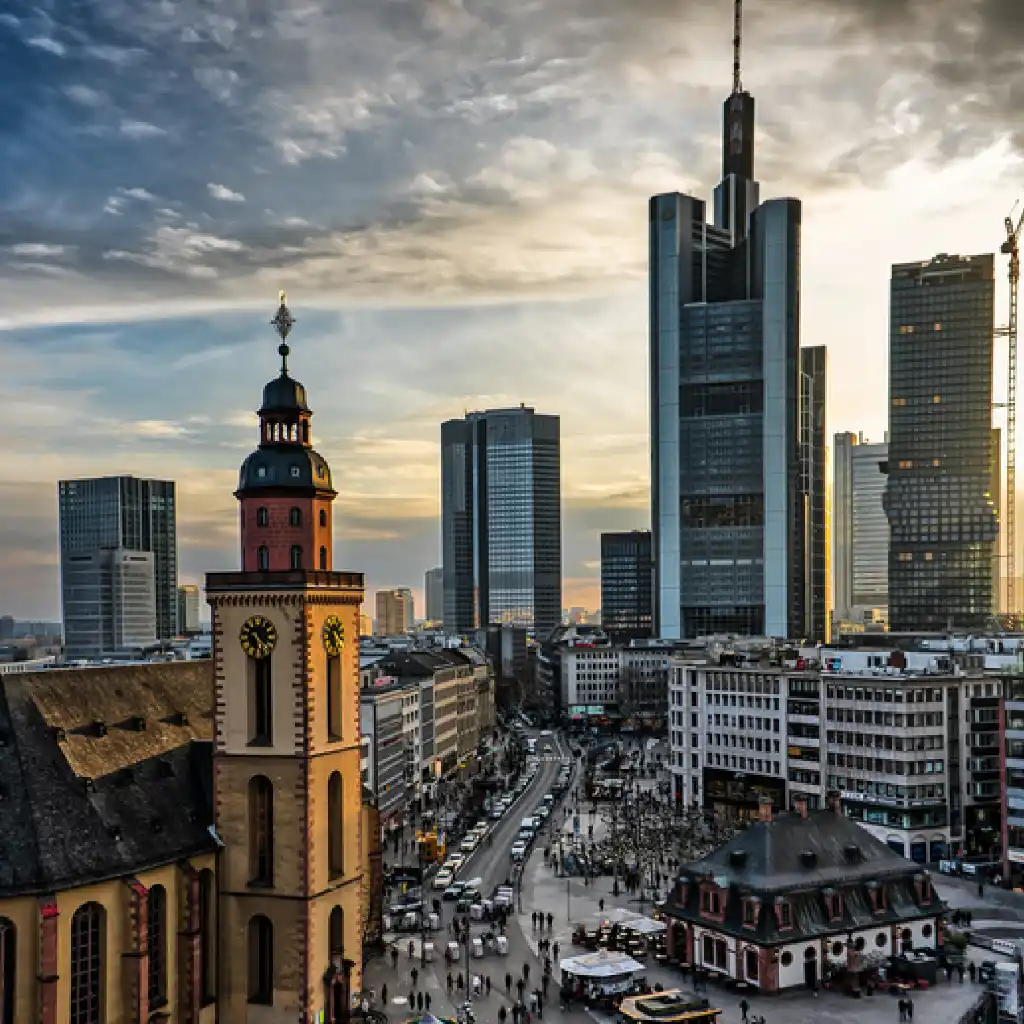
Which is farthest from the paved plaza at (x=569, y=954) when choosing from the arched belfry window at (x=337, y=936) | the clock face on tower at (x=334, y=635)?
the clock face on tower at (x=334, y=635)

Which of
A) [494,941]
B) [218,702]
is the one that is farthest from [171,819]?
[494,941]

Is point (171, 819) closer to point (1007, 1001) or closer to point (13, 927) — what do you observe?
point (13, 927)

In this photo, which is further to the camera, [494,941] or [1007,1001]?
[494,941]

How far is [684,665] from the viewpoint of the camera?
155250 mm

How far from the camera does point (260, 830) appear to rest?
67875 millimetres

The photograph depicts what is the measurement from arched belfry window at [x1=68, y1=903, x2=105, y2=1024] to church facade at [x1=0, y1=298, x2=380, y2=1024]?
13 cm

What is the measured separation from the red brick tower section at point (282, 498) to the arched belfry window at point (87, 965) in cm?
1894

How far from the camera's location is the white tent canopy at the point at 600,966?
7619 centimetres

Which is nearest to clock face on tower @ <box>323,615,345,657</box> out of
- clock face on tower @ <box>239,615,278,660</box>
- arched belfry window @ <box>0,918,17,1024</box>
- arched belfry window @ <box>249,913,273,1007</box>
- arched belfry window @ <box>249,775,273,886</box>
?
clock face on tower @ <box>239,615,278,660</box>

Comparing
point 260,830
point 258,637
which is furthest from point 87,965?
point 258,637

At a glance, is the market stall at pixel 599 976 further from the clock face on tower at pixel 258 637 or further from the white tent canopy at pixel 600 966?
the clock face on tower at pixel 258 637

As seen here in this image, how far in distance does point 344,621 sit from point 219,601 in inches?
271

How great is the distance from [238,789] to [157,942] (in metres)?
8.46

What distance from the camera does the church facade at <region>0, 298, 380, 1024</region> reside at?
201 ft
